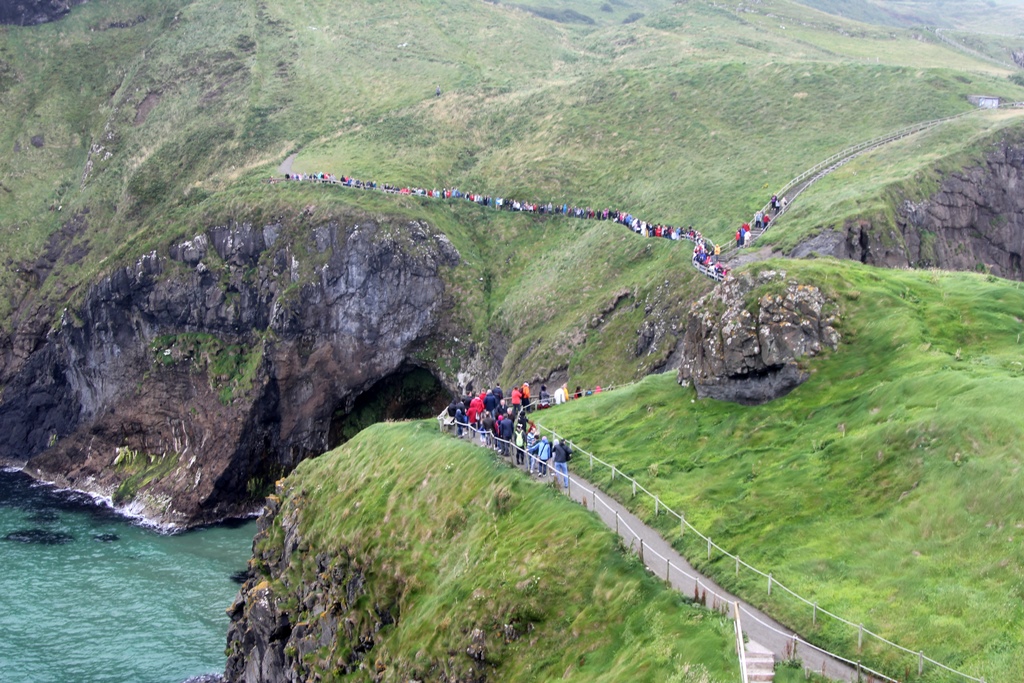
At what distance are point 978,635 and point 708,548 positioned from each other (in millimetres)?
8078

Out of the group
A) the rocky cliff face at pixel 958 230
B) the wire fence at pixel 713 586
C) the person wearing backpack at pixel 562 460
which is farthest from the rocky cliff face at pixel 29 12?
the person wearing backpack at pixel 562 460

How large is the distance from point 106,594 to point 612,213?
5225cm

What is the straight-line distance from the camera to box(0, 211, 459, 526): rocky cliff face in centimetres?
8506

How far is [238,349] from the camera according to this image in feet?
290

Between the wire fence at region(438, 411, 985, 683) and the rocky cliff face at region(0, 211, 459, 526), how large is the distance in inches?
1952

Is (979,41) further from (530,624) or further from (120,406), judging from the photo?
(530,624)

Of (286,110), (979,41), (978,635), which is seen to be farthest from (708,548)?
(979,41)

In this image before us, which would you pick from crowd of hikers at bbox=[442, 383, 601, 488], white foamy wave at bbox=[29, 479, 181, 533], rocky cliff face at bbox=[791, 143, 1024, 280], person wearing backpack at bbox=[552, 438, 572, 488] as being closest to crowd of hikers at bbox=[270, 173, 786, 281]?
rocky cliff face at bbox=[791, 143, 1024, 280]

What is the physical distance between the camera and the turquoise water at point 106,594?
5466 cm

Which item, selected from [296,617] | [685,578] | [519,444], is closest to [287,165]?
[296,617]

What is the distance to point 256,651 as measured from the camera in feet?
146

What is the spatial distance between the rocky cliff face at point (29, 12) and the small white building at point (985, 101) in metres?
129

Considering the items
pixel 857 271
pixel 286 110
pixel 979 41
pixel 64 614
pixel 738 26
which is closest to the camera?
pixel 857 271

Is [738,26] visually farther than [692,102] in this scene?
Yes
